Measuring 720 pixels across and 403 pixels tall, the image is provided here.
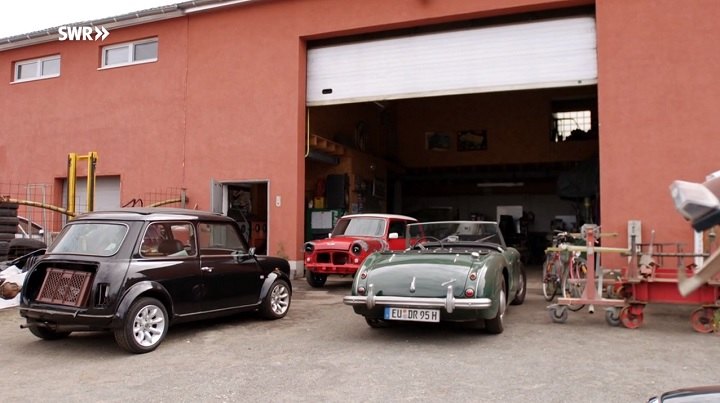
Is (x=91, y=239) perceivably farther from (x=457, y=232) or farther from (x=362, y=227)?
(x=362, y=227)

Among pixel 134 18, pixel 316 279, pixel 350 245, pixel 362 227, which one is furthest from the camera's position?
pixel 134 18

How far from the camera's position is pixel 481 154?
21406mm

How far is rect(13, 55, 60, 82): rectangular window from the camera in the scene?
53.1 feet

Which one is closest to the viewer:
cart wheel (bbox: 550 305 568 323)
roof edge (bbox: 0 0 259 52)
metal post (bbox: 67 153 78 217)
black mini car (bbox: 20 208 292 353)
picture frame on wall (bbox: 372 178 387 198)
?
black mini car (bbox: 20 208 292 353)

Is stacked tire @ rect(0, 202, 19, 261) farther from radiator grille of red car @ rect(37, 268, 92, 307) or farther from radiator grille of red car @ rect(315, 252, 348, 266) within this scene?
radiator grille of red car @ rect(315, 252, 348, 266)

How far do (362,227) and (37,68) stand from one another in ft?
39.7

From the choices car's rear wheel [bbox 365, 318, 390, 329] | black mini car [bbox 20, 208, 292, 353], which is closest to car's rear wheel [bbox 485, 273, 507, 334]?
car's rear wheel [bbox 365, 318, 390, 329]

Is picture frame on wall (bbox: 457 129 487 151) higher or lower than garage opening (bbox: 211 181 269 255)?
higher

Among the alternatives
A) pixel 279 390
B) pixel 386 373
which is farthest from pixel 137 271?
pixel 386 373

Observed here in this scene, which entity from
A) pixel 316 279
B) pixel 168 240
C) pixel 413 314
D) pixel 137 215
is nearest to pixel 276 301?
pixel 168 240

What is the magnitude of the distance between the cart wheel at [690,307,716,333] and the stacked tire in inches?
436

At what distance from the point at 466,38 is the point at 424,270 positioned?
742 centimetres

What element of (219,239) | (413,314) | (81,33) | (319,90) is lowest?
(413,314)

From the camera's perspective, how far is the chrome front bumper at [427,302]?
218 inches
